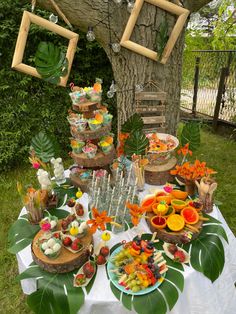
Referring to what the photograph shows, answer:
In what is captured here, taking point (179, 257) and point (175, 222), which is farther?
point (175, 222)

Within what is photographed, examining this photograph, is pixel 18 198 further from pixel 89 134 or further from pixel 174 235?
pixel 174 235

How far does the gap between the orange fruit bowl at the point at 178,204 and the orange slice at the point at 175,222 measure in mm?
86

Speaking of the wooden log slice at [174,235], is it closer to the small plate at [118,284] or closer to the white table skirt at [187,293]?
the white table skirt at [187,293]

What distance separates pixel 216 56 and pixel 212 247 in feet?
16.5

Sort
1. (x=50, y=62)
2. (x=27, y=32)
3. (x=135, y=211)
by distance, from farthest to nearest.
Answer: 1. (x=27, y=32)
2. (x=50, y=62)
3. (x=135, y=211)

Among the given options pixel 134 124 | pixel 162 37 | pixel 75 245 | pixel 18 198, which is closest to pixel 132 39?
pixel 162 37

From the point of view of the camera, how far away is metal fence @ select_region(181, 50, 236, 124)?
548 centimetres

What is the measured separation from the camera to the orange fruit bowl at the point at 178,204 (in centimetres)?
193

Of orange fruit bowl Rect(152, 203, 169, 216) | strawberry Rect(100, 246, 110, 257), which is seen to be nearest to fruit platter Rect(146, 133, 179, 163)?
orange fruit bowl Rect(152, 203, 169, 216)

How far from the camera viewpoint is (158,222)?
1841 millimetres

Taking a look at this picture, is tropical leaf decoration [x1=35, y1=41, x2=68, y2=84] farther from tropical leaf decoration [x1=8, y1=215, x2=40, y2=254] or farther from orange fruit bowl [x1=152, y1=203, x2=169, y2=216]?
orange fruit bowl [x1=152, y1=203, x2=169, y2=216]

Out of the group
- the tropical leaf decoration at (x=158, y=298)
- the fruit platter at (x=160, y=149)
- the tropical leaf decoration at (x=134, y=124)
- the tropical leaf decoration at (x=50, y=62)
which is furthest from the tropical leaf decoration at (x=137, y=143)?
the tropical leaf decoration at (x=158, y=298)

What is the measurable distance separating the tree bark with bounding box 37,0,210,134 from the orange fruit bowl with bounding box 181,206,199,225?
1309 millimetres

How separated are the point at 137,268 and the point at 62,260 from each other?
0.45m
